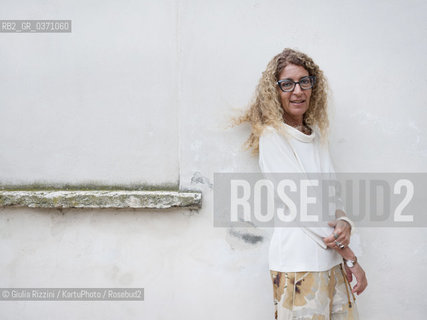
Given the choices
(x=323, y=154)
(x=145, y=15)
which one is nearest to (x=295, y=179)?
(x=323, y=154)

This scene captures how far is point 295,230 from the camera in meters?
1.92

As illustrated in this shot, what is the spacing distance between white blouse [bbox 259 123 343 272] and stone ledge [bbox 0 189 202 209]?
65 cm

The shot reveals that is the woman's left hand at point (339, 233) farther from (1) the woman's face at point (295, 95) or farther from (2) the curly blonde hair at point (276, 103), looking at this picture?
(1) the woman's face at point (295, 95)

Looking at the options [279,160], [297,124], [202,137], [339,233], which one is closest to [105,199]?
[202,137]

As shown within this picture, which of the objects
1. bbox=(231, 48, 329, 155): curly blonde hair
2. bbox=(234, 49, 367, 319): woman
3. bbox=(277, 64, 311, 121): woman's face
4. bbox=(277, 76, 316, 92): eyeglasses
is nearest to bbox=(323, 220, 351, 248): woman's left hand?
bbox=(234, 49, 367, 319): woman

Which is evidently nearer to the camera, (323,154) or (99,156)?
(323,154)

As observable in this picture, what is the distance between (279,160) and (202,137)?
2.31 feet

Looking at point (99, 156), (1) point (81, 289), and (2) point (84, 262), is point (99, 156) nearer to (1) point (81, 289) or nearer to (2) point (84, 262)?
(2) point (84, 262)

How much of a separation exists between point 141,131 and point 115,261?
38.4 inches

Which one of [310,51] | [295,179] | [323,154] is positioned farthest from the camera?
[310,51]

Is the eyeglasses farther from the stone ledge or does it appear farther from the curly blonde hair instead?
the stone ledge

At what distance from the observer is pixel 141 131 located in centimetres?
248

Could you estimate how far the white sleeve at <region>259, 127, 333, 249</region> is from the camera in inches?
74.5

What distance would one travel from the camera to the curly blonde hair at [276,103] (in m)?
2.07
